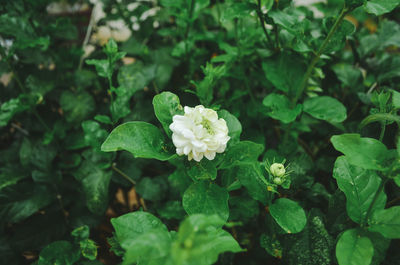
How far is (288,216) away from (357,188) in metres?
0.13

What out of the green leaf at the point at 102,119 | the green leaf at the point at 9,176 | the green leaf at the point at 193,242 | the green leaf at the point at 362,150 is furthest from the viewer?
the green leaf at the point at 9,176

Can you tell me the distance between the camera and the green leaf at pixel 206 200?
20.0 inches

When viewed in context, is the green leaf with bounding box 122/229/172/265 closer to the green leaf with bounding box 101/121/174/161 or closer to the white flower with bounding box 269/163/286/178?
A: the green leaf with bounding box 101/121/174/161

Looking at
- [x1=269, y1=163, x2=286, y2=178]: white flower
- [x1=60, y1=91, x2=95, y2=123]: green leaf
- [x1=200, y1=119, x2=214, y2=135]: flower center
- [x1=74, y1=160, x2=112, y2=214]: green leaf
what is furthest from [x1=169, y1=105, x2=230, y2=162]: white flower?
[x1=60, y1=91, x2=95, y2=123]: green leaf

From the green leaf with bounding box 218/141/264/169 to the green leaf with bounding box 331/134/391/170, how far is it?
0.43 feet

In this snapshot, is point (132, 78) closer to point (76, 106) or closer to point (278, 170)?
point (76, 106)

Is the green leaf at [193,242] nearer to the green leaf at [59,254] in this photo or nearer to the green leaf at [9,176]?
the green leaf at [59,254]

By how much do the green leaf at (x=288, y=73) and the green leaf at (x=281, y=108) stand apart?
39 mm

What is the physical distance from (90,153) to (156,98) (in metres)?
0.35

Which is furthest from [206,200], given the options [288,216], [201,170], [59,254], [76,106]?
[76,106]

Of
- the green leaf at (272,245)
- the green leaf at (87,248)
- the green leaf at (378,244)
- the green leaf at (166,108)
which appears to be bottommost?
the green leaf at (272,245)

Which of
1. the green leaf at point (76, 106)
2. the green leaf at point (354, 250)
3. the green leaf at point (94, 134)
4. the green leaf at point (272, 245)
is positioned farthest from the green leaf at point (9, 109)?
the green leaf at point (354, 250)

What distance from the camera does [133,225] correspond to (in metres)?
0.49

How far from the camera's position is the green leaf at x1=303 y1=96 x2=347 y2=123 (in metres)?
0.64
